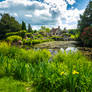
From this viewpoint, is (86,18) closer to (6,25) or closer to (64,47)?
(64,47)

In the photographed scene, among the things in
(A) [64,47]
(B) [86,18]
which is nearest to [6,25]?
(A) [64,47]

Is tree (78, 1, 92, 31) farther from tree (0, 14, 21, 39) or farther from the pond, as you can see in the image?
tree (0, 14, 21, 39)

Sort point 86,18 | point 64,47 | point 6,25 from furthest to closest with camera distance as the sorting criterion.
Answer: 1. point 6,25
2. point 86,18
3. point 64,47

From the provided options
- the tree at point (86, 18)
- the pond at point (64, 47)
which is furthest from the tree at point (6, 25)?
the tree at point (86, 18)

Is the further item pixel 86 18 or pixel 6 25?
pixel 6 25

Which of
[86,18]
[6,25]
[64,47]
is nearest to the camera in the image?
[64,47]

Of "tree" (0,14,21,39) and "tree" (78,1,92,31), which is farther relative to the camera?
"tree" (0,14,21,39)

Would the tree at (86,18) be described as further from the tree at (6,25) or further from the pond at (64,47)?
the tree at (6,25)

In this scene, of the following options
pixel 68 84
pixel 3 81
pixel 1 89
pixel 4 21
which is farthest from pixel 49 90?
pixel 4 21

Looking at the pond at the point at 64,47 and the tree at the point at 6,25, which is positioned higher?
the tree at the point at 6,25

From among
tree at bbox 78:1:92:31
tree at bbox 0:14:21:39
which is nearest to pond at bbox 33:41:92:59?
tree at bbox 78:1:92:31

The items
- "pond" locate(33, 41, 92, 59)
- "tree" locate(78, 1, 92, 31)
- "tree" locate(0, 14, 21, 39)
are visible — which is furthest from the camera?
"tree" locate(0, 14, 21, 39)

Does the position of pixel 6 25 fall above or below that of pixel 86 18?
above

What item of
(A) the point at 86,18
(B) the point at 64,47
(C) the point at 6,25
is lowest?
(B) the point at 64,47
